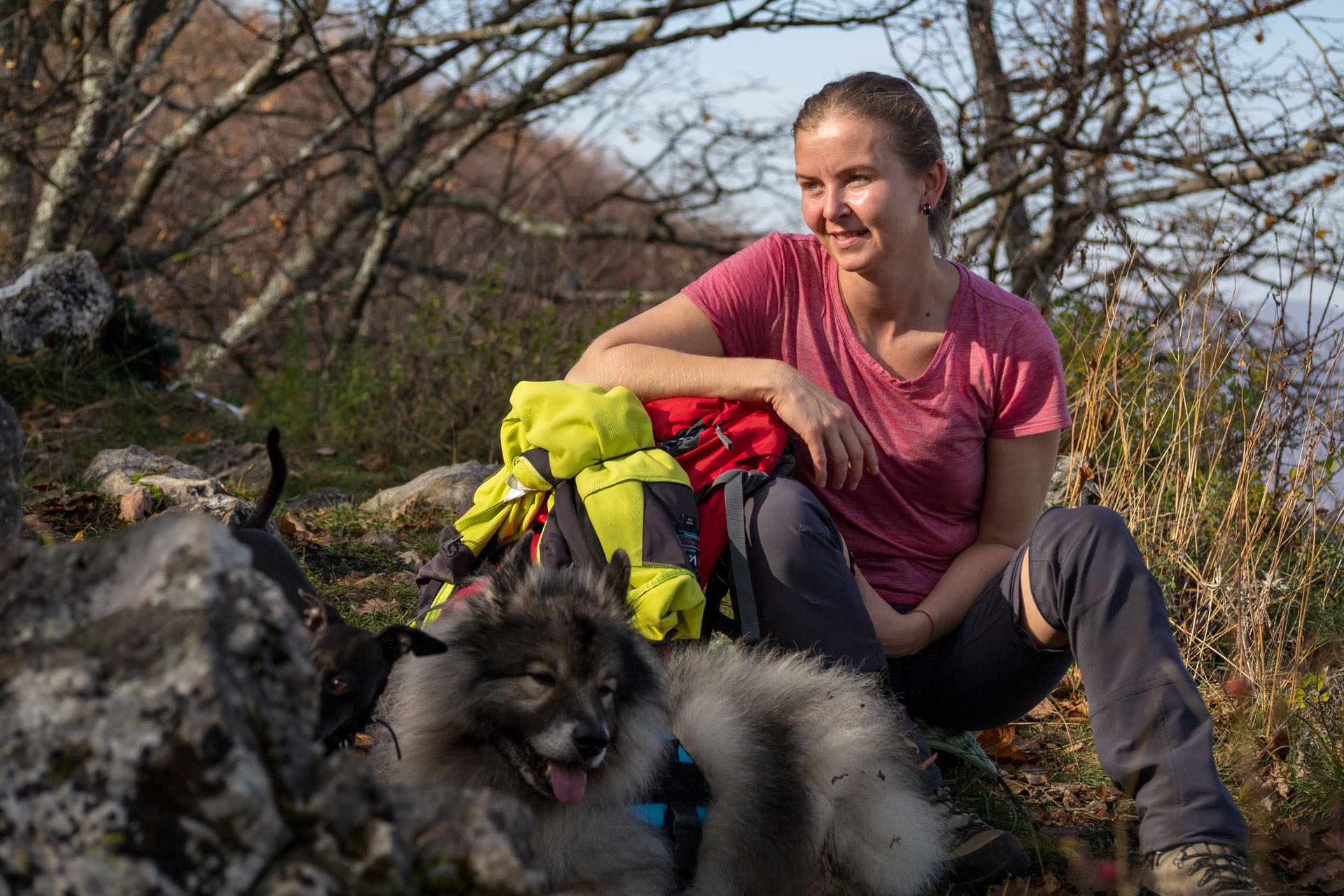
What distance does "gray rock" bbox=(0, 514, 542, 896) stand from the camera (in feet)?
3.81

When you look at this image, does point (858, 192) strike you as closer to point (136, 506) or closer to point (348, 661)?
point (348, 661)

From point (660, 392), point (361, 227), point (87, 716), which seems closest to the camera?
point (87, 716)

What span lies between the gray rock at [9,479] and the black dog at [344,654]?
440mm

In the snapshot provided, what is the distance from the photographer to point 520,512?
8.82 ft

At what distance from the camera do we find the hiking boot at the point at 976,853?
252 centimetres

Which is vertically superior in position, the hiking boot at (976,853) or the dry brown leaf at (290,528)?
the dry brown leaf at (290,528)

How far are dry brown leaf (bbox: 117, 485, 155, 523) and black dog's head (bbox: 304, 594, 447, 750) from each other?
2.58 meters

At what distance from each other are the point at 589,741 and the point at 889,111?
6.06 feet

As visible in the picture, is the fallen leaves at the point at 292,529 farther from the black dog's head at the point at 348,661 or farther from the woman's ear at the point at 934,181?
the woman's ear at the point at 934,181

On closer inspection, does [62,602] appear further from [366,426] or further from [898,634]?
[366,426]

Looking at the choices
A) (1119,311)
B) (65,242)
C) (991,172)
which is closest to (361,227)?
(65,242)

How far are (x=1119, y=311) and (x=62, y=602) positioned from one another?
426 centimetres

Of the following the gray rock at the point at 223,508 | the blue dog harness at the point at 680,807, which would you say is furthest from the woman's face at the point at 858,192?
the gray rock at the point at 223,508

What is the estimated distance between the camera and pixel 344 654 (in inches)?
74.3
